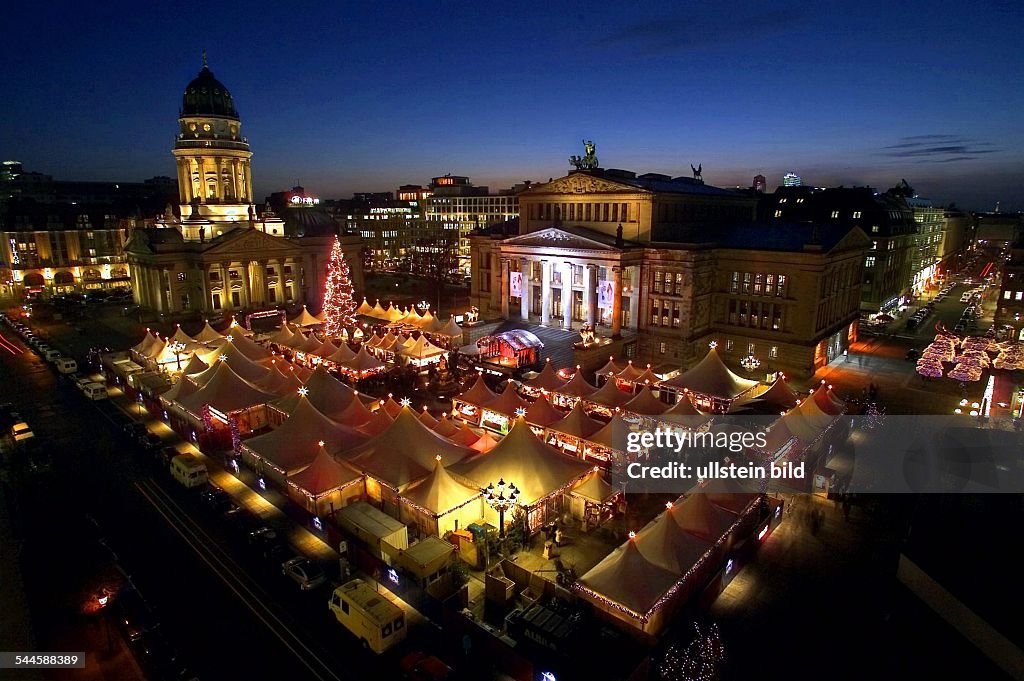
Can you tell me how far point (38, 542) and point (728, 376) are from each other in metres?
30.5

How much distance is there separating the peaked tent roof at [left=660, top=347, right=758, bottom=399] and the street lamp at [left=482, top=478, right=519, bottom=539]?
14783mm

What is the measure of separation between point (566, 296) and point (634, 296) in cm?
576

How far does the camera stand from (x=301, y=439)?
941 inches

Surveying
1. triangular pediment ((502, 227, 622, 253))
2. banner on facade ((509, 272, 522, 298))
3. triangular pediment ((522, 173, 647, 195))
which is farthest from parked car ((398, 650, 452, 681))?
triangular pediment ((522, 173, 647, 195))

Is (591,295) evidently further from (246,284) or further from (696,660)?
(246,284)

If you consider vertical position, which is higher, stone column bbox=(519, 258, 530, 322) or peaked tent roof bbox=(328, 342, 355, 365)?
stone column bbox=(519, 258, 530, 322)

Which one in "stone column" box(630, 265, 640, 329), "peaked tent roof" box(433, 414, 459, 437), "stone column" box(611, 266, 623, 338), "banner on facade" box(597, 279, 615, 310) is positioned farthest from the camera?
"stone column" box(630, 265, 640, 329)

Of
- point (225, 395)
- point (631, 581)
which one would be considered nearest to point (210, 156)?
point (225, 395)

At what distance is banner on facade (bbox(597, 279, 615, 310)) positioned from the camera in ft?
147

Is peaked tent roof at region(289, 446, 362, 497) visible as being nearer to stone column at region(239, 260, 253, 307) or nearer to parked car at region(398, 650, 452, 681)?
parked car at region(398, 650, 452, 681)

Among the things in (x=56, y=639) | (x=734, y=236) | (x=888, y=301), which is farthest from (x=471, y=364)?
(x=888, y=301)

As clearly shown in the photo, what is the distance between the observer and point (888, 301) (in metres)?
65.2

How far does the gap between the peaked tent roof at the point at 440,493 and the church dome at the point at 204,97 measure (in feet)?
197

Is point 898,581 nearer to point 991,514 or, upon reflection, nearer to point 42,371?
point 991,514
